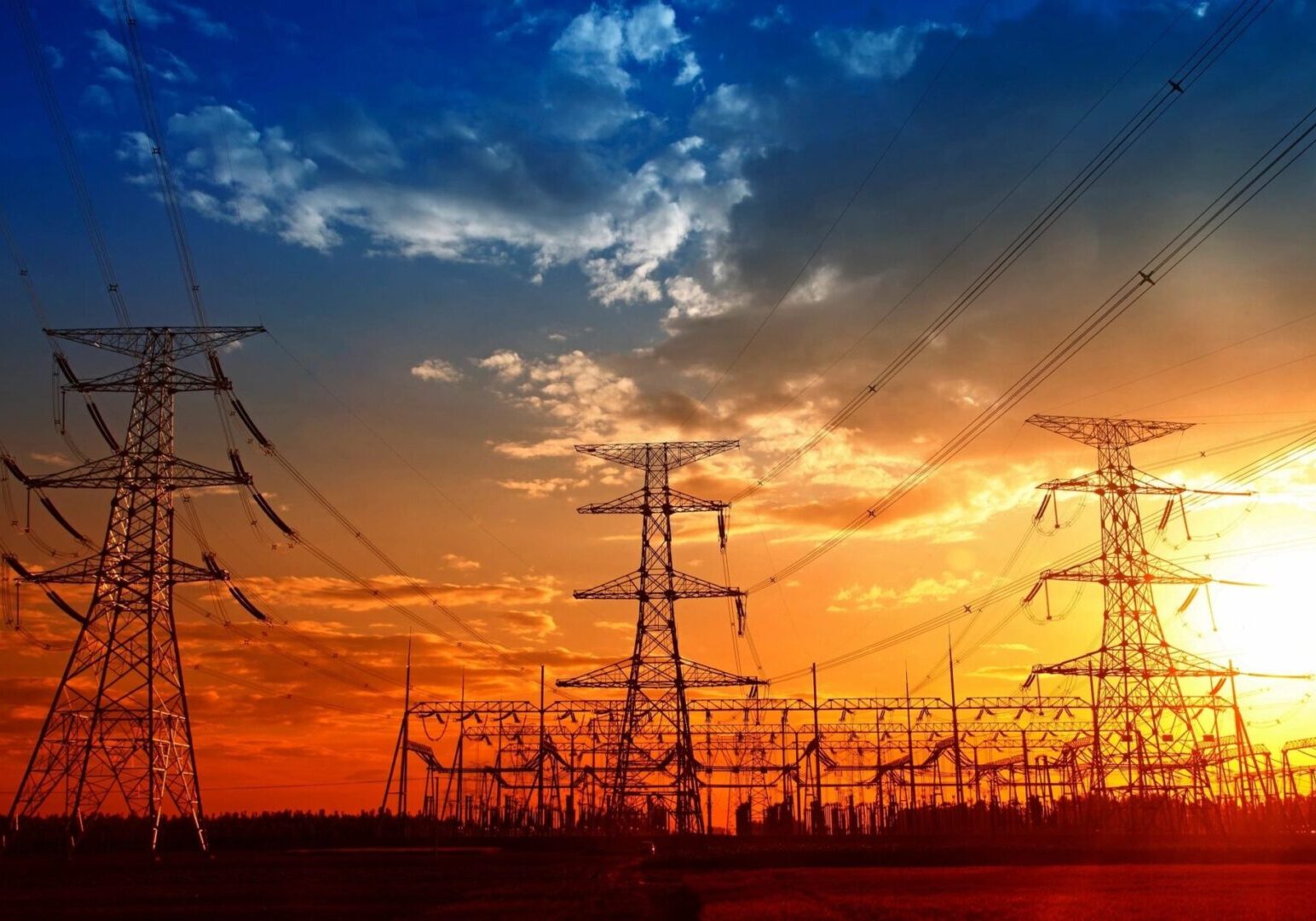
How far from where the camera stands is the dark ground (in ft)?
88.4

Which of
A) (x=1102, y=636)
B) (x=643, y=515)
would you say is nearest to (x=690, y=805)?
(x=643, y=515)

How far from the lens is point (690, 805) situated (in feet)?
189

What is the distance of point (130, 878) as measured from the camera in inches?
1516

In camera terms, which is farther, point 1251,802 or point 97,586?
point 1251,802

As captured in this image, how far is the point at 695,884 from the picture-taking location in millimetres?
37688

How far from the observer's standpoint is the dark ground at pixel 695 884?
1061 inches

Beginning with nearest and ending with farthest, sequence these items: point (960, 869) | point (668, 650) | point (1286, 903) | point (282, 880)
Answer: point (1286, 903) < point (282, 880) < point (960, 869) < point (668, 650)

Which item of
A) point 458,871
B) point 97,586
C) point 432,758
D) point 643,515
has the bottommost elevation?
point 458,871

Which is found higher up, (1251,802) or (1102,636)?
(1102,636)

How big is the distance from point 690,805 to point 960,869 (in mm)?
16955

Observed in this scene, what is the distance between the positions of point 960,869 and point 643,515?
2193 centimetres

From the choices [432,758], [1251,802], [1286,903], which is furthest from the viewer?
[432,758]

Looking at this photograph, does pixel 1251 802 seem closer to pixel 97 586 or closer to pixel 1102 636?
pixel 1102 636

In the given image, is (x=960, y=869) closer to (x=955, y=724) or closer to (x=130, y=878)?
(x=130, y=878)
